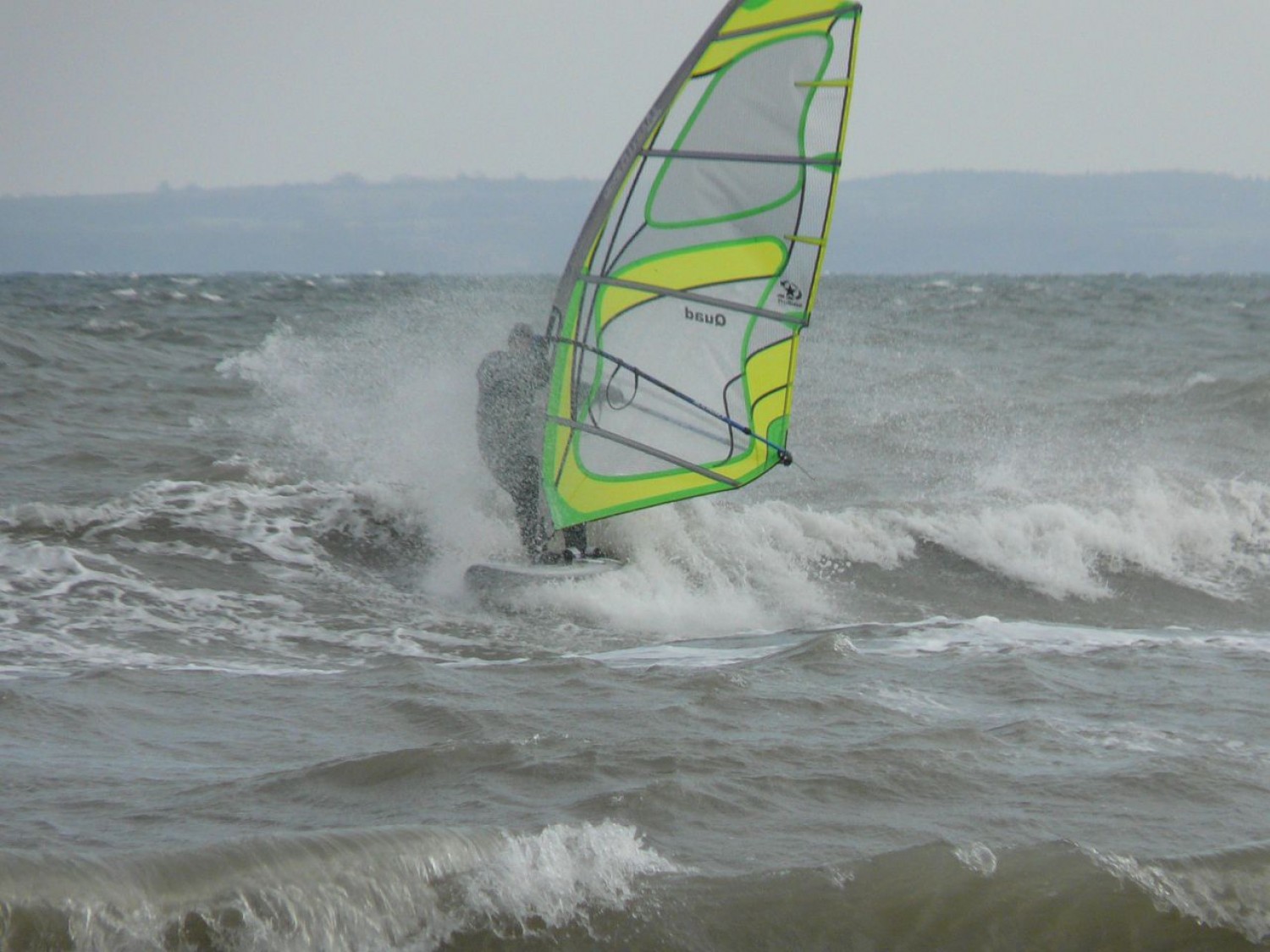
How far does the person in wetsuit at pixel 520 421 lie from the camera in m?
7.40

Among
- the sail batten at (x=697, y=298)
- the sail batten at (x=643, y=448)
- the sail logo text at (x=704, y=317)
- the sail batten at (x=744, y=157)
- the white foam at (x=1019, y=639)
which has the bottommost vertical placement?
the white foam at (x=1019, y=639)

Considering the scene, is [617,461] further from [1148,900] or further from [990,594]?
[1148,900]

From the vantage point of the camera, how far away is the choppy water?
3379 mm

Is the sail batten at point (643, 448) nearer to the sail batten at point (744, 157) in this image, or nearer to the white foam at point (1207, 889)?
the sail batten at point (744, 157)

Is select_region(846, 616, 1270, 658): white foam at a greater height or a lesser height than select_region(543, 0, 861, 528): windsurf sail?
lesser

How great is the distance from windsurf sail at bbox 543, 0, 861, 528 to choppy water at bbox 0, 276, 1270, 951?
686mm

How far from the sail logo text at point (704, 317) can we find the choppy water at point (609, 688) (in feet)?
4.59

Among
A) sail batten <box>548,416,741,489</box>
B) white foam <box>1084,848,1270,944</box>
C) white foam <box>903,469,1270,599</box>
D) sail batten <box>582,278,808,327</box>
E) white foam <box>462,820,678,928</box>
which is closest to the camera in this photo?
white foam <box>462,820,678,928</box>

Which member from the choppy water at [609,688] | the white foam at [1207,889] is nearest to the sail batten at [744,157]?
the choppy water at [609,688]

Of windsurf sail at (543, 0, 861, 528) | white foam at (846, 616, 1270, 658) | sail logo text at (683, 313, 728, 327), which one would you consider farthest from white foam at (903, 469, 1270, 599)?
sail logo text at (683, 313, 728, 327)

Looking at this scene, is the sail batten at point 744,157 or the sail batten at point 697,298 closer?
the sail batten at point 744,157

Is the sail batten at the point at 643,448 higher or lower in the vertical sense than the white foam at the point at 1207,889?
higher

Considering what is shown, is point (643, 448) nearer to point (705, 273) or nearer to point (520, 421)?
point (520, 421)

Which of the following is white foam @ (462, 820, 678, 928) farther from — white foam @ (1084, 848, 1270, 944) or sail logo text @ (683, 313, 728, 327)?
sail logo text @ (683, 313, 728, 327)
